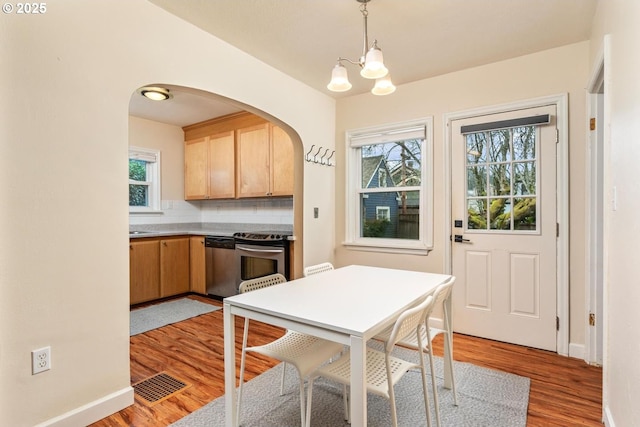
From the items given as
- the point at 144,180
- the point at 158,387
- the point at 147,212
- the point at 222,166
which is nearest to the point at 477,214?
the point at 158,387

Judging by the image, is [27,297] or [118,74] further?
[118,74]

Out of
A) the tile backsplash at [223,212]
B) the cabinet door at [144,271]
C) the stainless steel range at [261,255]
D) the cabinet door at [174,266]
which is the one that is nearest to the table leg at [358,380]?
the stainless steel range at [261,255]

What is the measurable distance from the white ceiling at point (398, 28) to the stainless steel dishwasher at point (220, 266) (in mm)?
2244

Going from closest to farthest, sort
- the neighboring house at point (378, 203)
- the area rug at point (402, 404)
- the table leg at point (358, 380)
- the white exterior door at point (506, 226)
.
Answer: the table leg at point (358, 380)
the area rug at point (402, 404)
the white exterior door at point (506, 226)
the neighboring house at point (378, 203)

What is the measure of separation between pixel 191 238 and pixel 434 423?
3.69 m

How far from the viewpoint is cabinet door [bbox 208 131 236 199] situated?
4395 millimetres

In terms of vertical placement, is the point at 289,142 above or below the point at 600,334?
above

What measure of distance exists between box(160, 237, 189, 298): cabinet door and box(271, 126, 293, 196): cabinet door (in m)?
1.51

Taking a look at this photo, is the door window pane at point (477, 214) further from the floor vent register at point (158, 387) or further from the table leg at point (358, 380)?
the floor vent register at point (158, 387)

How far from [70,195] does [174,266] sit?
110 inches

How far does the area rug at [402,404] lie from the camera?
1.79m

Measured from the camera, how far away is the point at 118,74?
6.12 feet

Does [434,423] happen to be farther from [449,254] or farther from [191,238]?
[191,238]

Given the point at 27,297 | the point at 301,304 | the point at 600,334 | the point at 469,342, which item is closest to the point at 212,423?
the point at 301,304
